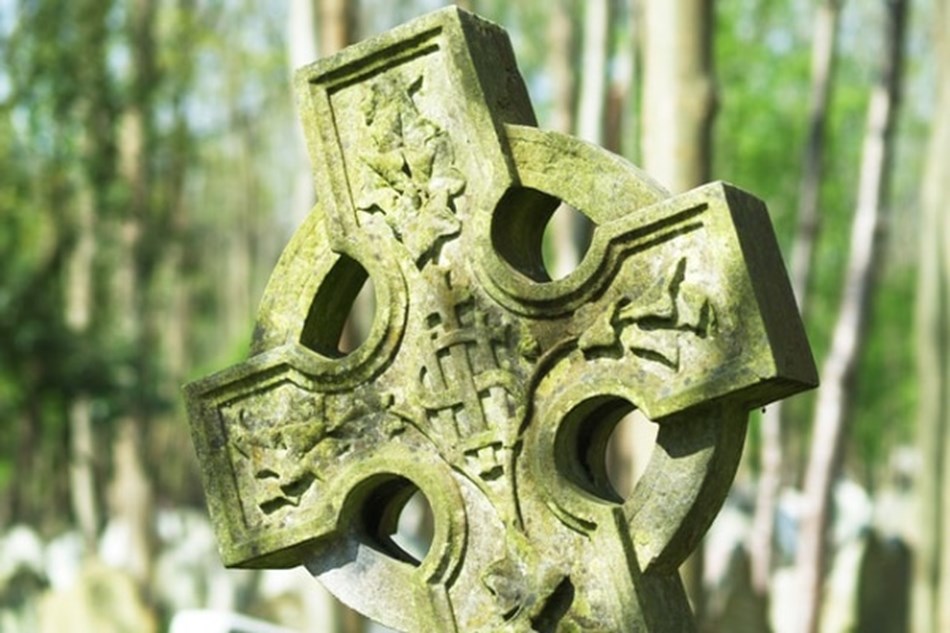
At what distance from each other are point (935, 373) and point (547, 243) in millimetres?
15683

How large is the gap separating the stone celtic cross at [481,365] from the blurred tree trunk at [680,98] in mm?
2962

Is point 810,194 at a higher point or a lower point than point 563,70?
lower

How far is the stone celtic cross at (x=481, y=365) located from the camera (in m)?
4.72

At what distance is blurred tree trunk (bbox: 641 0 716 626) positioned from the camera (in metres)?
8.22

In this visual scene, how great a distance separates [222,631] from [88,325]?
63.2 feet

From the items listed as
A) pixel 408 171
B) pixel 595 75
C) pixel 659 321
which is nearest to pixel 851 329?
pixel 595 75

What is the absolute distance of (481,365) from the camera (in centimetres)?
505

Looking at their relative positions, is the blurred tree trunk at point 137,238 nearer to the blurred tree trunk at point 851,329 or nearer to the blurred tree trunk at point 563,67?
the blurred tree trunk at point 563,67

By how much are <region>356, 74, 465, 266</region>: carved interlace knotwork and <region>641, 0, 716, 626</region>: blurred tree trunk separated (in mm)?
2984

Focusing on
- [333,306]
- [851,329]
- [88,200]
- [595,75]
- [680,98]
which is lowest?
[333,306]

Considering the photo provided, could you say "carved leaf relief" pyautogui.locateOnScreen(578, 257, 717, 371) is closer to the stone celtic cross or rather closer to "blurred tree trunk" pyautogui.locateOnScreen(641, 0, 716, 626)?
the stone celtic cross

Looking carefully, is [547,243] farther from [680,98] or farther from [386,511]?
[386,511]

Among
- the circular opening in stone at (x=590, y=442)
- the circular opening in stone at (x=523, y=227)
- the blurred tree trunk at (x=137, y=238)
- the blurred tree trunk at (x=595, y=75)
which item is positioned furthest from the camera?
the blurred tree trunk at (x=137, y=238)

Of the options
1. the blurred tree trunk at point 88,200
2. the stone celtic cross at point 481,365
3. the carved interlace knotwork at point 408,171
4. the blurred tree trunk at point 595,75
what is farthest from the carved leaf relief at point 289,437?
the blurred tree trunk at point 88,200
